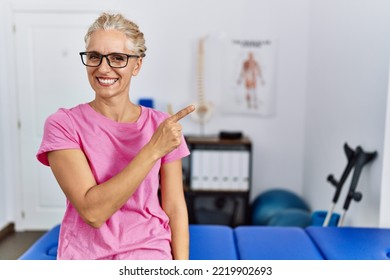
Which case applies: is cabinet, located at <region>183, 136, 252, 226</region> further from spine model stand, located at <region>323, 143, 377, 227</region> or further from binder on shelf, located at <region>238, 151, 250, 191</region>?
spine model stand, located at <region>323, 143, 377, 227</region>

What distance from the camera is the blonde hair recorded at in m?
0.73

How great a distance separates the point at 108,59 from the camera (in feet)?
2.41

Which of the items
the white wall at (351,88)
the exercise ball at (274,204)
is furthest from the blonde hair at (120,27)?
the exercise ball at (274,204)

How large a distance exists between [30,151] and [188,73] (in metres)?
1.38

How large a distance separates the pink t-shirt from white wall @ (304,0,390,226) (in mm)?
959

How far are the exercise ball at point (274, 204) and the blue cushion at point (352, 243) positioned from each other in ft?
3.50

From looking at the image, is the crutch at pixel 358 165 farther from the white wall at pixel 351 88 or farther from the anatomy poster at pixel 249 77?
the anatomy poster at pixel 249 77

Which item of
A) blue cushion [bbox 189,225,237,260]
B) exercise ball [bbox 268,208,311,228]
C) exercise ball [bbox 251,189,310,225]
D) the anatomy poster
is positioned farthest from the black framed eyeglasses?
A: the anatomy poster

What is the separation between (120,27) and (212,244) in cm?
80

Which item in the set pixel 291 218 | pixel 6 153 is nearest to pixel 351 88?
pixel 291 218

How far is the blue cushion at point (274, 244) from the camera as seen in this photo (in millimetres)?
1177

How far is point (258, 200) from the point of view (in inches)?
103

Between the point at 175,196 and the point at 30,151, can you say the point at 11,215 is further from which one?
the point at 175,196

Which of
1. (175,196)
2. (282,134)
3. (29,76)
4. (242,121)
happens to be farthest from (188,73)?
(175,196)
